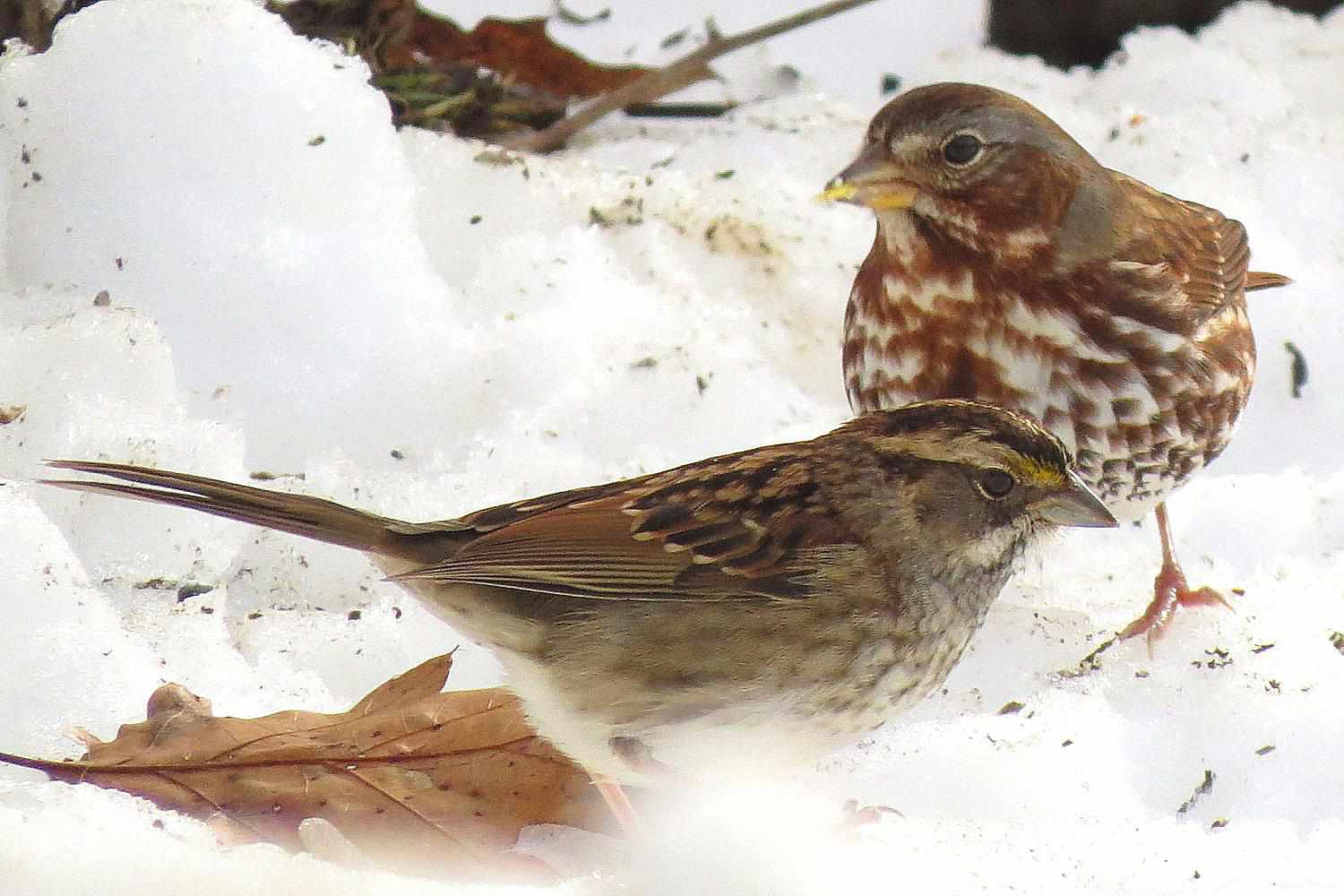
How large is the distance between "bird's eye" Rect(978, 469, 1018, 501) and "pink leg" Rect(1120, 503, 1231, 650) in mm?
943

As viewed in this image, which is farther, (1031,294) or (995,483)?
(1031,294)

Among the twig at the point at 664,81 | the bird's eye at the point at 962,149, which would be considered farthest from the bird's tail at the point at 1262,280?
the twig at the point at 664,81

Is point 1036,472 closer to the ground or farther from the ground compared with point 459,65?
farther from the ground

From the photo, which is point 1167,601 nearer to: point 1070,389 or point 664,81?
point 1070,389

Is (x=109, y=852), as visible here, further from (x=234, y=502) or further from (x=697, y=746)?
(x=697, y=746)

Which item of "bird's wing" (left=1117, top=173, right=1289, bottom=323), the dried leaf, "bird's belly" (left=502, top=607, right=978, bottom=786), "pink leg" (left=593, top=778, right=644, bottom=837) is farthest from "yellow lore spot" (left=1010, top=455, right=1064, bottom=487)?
the dried leaf

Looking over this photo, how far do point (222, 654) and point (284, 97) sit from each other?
1.64 meters

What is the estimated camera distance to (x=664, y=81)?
550 centimetres

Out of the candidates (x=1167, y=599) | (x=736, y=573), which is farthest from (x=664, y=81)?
(x=736, y=573)

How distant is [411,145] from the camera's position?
16.0 ft

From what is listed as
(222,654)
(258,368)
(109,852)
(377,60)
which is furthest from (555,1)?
(109,852)

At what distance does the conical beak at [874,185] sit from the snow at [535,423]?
78 centimetres

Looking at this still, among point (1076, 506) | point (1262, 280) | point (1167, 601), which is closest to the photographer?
point (1076, 506)

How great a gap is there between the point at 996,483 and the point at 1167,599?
1.14m
